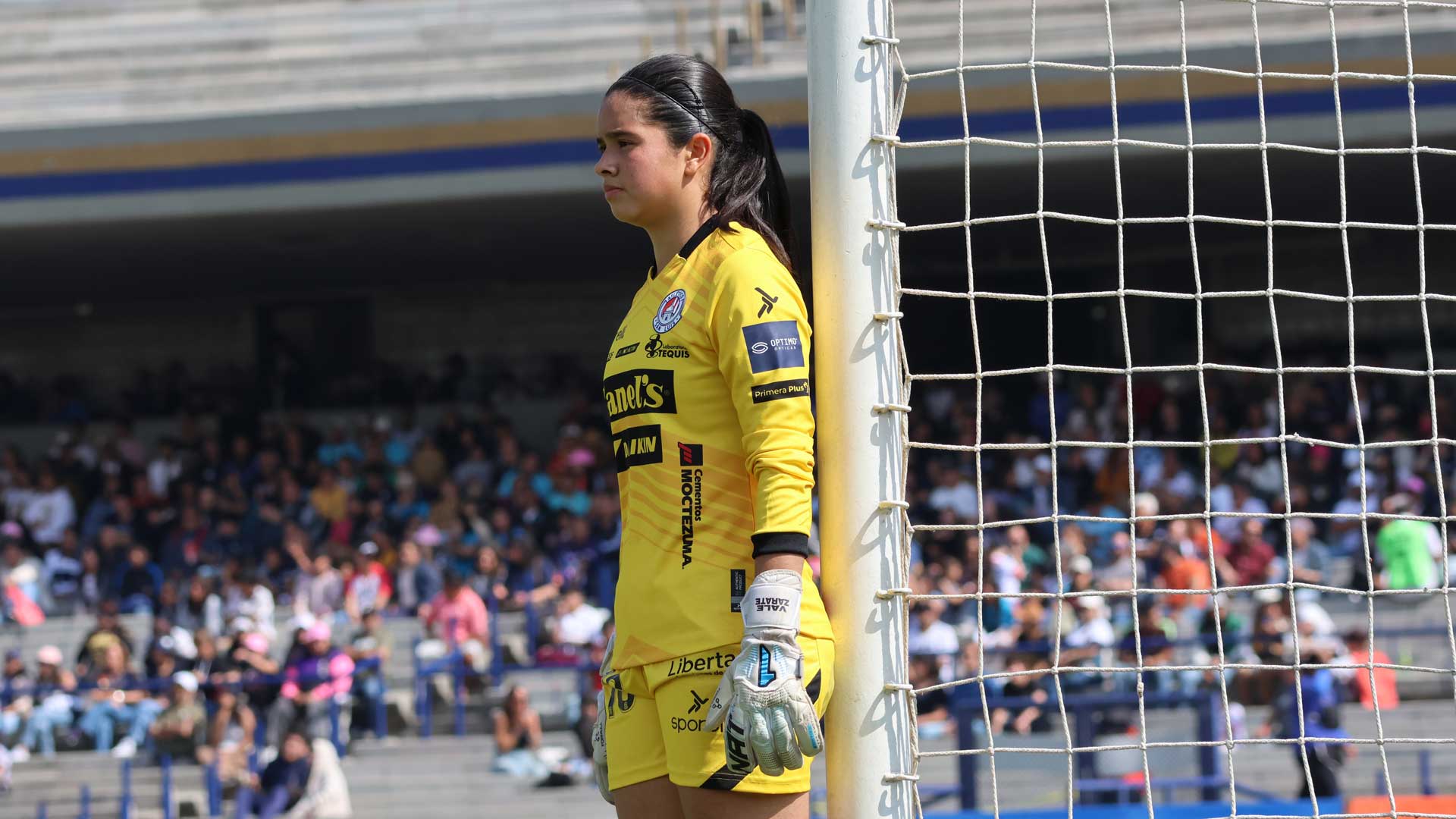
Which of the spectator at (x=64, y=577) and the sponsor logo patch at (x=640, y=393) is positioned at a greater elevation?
the spectator at (x=64, y=577)

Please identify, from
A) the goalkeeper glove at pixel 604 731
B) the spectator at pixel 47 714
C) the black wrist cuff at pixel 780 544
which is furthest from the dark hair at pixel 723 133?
the spectator at pixel 47 714

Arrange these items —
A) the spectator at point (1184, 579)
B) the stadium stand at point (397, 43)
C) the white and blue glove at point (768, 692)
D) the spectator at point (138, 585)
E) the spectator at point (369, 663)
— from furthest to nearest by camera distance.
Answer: the stadium stand at point (397, 43) < the spectator at point (138, 585) < the spectator at point (369, 663) < the spectator at point (1184, 579) < the white and blue glove at point (768, 692)

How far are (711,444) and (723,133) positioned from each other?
576mm

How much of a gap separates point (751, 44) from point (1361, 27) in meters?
5.58

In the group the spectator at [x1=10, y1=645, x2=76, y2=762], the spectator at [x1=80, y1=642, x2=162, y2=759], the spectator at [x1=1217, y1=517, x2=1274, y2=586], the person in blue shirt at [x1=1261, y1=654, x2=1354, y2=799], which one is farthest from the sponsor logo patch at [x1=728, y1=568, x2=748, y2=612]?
the spectator at [x1=10, y1=645, x2=76, y2=762]

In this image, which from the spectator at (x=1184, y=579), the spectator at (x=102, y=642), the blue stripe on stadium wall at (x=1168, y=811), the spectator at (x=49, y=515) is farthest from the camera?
the spectator at (x=49, y=515)

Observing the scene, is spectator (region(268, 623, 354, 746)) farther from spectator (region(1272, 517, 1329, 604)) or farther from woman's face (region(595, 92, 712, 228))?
woman's face (region(595, 92, 712, 228))

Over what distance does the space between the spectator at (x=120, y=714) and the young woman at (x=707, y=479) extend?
9.56 meters

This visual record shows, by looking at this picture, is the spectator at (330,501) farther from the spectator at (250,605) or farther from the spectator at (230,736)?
the spectator at (230,736)

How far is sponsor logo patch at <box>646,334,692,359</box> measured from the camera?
2.74 metres

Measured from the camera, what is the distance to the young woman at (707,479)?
2.52 metres

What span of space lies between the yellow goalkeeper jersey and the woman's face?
0.08m

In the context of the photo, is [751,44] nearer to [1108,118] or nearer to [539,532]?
[1108,118]

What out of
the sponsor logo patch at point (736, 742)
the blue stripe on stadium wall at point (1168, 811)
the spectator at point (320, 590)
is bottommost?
the blue stripe on stadium wall at point (1168, 811)
